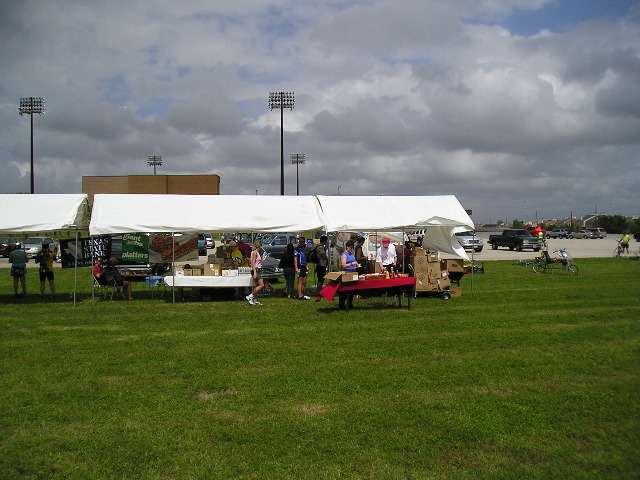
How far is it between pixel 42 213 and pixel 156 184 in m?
44.8

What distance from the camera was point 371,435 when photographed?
4883 mm

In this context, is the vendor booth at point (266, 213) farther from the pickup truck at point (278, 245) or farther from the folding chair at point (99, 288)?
the pickup truck at point (278, 245)

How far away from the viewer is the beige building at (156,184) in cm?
5369

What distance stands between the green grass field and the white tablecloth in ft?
6.74

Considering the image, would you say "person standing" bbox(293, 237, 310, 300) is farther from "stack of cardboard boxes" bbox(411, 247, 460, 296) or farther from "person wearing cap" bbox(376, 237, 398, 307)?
"stack of cardboard boxes" bbox(411, 247, 460, 296)

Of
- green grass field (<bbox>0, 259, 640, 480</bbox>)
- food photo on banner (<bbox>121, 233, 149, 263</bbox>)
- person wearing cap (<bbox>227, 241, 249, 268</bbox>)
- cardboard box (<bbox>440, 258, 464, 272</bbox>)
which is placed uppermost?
food photo on banner (<bbox>121, 233, 149, 263</bbox>)

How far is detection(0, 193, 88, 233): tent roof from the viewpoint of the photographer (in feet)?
40.8

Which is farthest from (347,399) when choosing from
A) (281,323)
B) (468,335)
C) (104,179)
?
(104,179)

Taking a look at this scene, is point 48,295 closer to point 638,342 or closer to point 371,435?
point 371,435

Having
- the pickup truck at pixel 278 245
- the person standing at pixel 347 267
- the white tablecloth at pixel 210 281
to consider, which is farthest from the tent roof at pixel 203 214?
the pickup truck at pixel 278 245

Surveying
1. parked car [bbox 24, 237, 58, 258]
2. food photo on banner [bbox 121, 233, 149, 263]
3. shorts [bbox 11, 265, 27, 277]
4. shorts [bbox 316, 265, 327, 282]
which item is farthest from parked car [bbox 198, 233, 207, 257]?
shorts [bbox 316, 265, 327, 282]

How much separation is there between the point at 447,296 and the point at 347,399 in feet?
28.6

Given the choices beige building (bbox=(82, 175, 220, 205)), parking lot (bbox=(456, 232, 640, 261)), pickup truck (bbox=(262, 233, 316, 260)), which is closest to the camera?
pickup truck (bbox=(262, 233, 316, 260))

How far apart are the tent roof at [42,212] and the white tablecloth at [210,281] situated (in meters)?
2.67
